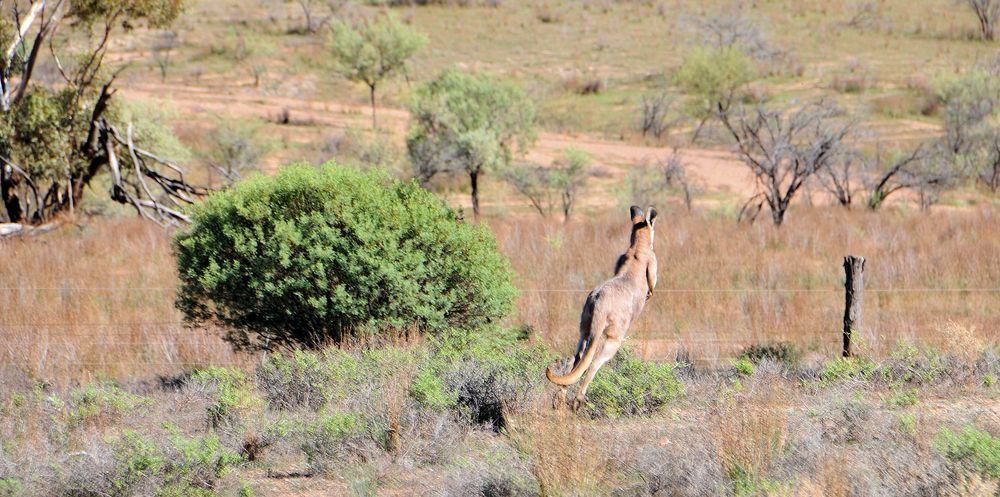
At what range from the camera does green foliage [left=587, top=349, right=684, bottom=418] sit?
815 cm

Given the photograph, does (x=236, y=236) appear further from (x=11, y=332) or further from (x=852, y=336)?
(x=852, y=336)

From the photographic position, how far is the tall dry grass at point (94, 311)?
10805 mm

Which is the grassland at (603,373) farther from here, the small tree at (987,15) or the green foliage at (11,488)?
the small tree at (987,15)

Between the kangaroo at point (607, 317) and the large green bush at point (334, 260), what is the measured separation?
85.2 inches

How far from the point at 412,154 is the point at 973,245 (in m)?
16.4

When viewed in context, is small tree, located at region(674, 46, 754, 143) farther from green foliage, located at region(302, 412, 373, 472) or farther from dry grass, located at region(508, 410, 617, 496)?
dry grass, located at region(508, 410, 617, 496)

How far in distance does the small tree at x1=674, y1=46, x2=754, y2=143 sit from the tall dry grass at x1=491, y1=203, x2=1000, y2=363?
23.4 metres

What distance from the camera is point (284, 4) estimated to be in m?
72.5

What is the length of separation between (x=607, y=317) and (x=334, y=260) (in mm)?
2946

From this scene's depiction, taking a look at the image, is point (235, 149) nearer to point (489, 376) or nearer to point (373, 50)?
point (373, 50)

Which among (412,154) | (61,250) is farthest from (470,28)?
(61,250)

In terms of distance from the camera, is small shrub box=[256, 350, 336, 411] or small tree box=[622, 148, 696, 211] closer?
small shrub box=[256, 350, 336, 411]

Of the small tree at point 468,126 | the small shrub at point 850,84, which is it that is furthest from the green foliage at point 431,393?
the small shrub at point 850,84

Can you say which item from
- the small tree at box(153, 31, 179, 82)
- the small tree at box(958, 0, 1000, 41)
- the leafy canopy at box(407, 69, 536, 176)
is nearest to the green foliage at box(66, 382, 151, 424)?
the leafy canopy at box(407, 69, 536, 176)
